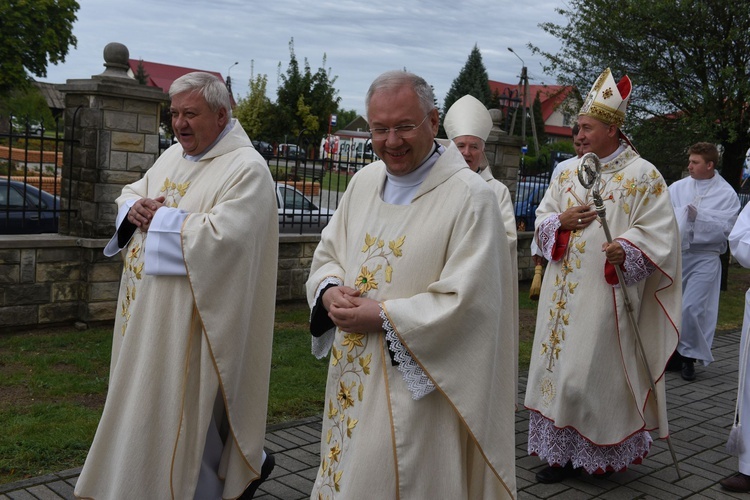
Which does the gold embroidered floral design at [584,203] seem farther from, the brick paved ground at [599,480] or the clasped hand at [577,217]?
the brick paved ground at [599,480]

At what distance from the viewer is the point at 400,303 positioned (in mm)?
3074

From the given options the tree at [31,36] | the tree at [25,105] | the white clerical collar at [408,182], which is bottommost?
the white clerical collar at [408,182]

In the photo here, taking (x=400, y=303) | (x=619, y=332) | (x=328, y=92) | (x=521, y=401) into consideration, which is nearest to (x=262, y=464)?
(x=400, y=303)

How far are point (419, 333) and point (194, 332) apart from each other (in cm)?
135

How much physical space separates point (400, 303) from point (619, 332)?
8.52 ft

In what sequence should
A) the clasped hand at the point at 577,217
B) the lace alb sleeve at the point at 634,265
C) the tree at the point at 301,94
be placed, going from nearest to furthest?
the lace alb sleeve at the point at 634,265 → the clasped hand at the point at 577,217 → the tree at the point at 301,94

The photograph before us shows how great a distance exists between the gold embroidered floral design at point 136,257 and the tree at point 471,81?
202 ft

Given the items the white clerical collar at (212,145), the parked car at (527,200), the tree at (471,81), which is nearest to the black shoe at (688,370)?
the parked car at (527,200)

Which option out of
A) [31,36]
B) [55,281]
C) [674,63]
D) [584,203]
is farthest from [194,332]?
[31,36]

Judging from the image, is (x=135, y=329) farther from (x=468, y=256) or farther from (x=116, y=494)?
(x=468, y=256)

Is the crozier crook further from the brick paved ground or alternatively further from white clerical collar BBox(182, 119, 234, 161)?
white clerical collar BBox(182, 119, 234, 161)

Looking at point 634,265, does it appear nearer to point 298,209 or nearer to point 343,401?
point 343,401

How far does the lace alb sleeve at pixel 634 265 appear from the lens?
200 inches

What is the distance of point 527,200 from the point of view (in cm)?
1291
